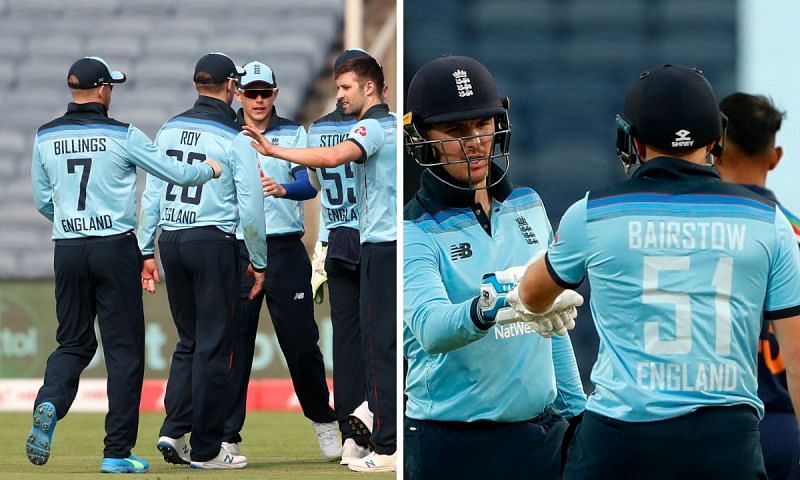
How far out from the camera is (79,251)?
5.98m

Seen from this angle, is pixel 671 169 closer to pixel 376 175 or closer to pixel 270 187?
pixel 376 175

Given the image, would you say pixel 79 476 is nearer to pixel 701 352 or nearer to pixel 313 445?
pixel 313 445

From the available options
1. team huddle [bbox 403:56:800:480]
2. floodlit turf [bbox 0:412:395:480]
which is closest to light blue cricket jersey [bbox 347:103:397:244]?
floodlit turf [bbox 0:412:395:480]

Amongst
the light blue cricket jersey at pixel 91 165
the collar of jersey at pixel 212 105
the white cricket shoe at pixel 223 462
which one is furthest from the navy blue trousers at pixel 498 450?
the collar of jersey at pixel 212 105

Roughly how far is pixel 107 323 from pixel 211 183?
0.79m

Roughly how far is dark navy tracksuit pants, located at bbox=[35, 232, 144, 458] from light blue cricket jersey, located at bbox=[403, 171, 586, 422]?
114 inches

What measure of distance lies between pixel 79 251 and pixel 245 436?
2724mm

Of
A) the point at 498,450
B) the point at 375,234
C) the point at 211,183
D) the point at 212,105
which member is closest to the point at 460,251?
the point at 498,450

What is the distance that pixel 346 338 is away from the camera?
634 cm

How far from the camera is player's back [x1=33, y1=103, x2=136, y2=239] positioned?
5.98 meters

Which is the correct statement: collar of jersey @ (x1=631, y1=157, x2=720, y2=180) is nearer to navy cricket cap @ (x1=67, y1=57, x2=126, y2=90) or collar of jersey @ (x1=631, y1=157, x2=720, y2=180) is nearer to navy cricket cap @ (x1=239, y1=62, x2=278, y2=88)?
navy cricket cap @ (x1=67, y1=57, x2=126, y2=90)

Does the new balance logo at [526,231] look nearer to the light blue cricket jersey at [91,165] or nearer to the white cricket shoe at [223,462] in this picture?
the light blue cricket jersey at [91,165]

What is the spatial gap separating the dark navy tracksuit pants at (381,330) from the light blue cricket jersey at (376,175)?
2.8 inches

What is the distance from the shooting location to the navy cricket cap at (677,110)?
2709 mm
